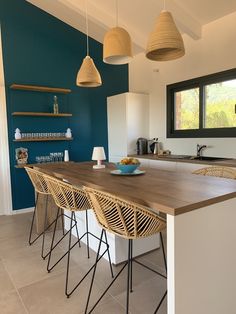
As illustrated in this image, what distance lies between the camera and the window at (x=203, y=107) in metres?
3.46

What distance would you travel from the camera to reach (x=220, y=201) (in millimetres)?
1399

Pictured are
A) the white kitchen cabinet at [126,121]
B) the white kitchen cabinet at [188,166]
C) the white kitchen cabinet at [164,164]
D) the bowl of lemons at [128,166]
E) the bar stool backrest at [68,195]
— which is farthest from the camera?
the white kitchen cabinet at [126,121]

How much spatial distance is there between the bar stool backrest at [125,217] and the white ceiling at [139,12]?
281 centimetres

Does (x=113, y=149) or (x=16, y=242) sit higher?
(x=113, y=149)

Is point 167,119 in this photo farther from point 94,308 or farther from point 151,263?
point 94,308

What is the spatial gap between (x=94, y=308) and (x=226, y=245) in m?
1.02

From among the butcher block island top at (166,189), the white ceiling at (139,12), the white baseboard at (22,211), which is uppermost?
the white ceiling at (139,12)

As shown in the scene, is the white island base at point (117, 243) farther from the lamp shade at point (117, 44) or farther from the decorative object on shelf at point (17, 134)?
the decorative object on shelf at point (17, 134)

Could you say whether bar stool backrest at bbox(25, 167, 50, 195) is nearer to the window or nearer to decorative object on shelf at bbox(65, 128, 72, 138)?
decorative object on shelf at bbox(65, 128, 72, 138)

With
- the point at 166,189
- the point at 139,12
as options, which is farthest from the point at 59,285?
the point at 139,12

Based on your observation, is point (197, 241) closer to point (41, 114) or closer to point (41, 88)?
point (41, 114)

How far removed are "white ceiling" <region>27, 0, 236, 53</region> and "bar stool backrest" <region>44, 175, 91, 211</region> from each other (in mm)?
2628

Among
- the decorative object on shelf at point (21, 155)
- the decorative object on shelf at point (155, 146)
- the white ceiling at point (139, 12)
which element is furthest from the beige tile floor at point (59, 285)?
the white ceiling at point (139, 12)

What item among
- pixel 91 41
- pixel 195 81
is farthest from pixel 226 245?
pixel 91 41
